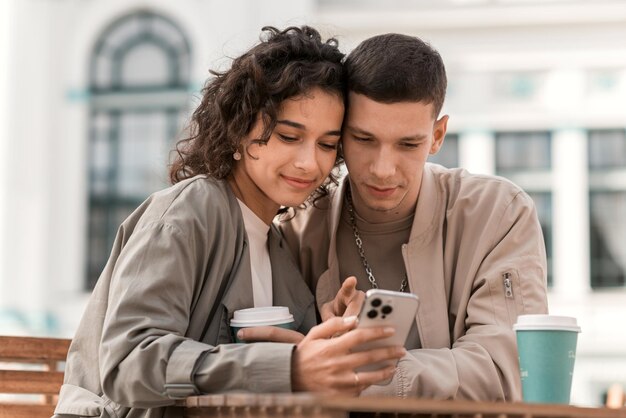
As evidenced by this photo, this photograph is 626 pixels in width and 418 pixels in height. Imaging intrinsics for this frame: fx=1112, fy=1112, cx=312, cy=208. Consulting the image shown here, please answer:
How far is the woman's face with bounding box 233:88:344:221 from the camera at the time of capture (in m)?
1.91

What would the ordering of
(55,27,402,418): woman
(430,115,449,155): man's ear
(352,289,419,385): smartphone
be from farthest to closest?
(430,115,449,155): man's ear < (55,27,402,418): woman < (352,289,419,385): smartphone

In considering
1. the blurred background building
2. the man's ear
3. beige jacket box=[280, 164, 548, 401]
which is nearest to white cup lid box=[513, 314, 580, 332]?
beige jacket box=[280, 164, 548, 401]

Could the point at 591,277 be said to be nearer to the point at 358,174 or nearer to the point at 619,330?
the point at 619,330

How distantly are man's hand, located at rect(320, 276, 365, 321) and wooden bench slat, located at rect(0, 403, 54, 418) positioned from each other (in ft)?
2.39

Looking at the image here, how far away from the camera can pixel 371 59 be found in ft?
6.77

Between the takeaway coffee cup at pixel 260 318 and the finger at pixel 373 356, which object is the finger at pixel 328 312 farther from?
the finger at pixel 373 356

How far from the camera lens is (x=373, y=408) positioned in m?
1.24

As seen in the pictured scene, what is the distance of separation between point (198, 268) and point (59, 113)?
11.6 meters

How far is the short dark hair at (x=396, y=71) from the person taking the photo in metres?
2.02

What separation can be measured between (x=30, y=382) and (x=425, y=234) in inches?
33.8

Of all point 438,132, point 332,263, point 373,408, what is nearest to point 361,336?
point 373,408

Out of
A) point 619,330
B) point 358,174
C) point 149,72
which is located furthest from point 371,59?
point 149,72

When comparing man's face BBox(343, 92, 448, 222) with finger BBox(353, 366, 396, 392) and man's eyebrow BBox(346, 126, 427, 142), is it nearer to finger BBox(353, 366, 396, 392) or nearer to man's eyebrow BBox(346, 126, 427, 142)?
man's eyebrow BBox(346, 126, 427, 142)

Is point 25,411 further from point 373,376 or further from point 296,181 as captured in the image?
point 373,376
